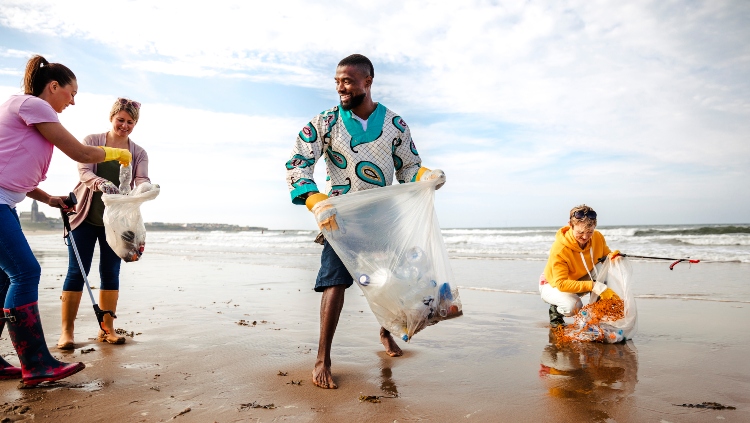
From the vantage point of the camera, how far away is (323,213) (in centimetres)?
254

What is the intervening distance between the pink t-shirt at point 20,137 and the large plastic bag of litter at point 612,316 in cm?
353

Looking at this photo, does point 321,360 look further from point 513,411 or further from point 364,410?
point 513,411

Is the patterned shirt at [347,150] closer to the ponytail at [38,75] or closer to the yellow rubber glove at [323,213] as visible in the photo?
the yellow rubber glove at [323,213]

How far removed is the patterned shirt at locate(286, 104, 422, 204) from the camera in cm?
279

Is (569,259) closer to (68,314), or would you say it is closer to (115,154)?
(115,154)

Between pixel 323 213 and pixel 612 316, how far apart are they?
246 centimetres

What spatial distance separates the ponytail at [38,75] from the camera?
255 cm

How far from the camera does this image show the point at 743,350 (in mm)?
3354

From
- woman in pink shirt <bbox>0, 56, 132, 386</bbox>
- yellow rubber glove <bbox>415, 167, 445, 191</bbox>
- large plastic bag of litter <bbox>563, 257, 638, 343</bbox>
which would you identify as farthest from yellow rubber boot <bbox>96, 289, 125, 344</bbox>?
large plastic bag of litter <bbox>563, 257, 638, 343</bbox>

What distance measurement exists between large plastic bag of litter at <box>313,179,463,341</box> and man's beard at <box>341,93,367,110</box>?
1.74 ft

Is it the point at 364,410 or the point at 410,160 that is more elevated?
the point at 410,160

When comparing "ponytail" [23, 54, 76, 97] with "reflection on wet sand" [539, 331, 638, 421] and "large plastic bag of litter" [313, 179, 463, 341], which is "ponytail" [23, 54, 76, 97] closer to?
"large plastic bag of litter" [313, 179, 463, 341]

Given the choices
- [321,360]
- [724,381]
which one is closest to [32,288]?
[321,360]

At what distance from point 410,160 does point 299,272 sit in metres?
6.25
